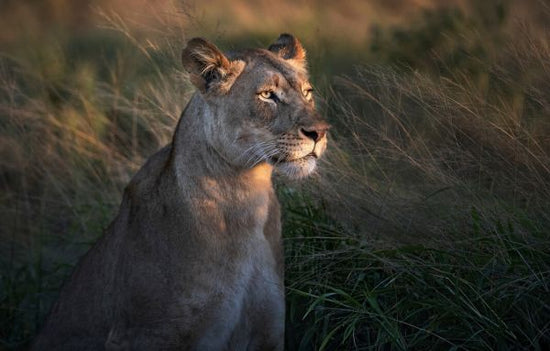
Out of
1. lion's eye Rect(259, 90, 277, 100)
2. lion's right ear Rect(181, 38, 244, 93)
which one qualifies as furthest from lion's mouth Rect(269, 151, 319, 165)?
lion's right ear Rect(181, 38, 244, 93)

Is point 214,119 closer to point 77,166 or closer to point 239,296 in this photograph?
point 239,296

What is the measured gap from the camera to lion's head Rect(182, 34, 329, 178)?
3670 millimetres

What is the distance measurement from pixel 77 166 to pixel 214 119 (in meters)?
2.91

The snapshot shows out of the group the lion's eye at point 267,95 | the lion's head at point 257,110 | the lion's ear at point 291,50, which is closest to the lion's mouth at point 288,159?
the lion's head at point 257,110

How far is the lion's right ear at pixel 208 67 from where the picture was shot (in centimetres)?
380

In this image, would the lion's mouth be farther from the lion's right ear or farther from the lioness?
the lion's right ear

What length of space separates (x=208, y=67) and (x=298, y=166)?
2.04ft

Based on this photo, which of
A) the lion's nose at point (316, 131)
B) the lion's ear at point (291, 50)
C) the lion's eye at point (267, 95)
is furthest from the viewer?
the lion's ear at point (291, 50)

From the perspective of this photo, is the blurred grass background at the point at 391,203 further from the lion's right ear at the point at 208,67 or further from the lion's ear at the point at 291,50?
the lion's right ear at the point at 208,67

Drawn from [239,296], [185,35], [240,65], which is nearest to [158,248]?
[239,296]

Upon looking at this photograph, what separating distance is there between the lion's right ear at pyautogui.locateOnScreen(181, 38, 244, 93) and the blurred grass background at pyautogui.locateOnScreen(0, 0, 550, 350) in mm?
834

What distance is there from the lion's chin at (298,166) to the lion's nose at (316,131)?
0.10 m

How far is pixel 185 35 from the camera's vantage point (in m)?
5.59

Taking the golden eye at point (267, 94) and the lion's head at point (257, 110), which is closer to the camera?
the lion's head at point (257, 110)
